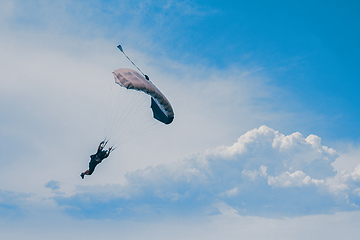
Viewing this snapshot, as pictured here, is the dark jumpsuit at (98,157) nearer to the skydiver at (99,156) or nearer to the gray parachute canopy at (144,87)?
the skydiver at (99,156)

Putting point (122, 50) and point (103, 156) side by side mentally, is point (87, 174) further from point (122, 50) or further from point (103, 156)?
point (122, 50)

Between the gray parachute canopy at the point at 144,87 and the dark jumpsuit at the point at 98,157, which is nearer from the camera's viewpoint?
the gray parachute canopy at the point at 144,87

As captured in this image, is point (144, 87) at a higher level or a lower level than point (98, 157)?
higher

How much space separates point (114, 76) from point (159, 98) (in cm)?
485

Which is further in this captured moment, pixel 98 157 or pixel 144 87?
pixel 98 157

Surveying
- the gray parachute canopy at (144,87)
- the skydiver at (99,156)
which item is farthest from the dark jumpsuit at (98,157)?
the gray parachute canopy at (144,87)

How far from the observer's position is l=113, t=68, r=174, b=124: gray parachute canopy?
29984 millimetres

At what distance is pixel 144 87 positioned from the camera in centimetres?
3048

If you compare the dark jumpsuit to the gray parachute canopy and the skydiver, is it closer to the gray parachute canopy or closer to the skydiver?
the skydiver

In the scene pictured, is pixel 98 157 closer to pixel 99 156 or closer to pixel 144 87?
pixel 99 156

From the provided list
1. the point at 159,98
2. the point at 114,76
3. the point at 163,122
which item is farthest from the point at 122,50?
the point at 163,122

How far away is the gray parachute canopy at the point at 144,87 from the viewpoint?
29984 mm

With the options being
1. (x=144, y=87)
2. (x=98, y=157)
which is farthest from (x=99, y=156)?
(x=144, y=87)

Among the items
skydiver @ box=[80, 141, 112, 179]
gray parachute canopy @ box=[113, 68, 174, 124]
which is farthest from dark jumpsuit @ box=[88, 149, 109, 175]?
gray parachute canopy @ box=[113, 68, 174, 124]
